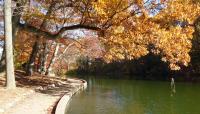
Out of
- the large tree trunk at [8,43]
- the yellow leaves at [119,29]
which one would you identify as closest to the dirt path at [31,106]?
the large tree trunk at [8,43]

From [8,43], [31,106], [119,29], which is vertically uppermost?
[119,29]

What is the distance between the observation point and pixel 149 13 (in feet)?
62.5

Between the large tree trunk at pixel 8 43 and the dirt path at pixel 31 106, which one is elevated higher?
the large tree trunk at pixel 8 43

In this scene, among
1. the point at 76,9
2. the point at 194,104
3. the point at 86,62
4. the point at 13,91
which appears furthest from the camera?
the point at 86,62

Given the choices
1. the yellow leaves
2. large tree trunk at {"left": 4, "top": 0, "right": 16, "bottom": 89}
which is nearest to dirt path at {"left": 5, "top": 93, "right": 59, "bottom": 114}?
large tree trunk at {"left": 4, "top": 0, "right": 16, "bottom": 89}

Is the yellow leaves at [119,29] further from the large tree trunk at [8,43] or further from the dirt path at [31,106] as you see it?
the large tree trunk at [8,43]

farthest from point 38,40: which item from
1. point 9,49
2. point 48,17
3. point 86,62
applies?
point 86,62

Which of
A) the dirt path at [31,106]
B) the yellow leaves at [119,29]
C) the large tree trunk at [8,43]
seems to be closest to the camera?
the dirt path at [31,106]

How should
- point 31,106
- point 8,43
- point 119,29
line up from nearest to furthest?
point 31,106
point 119,29
point 8,43

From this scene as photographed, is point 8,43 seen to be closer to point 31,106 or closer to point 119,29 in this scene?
point 31,106

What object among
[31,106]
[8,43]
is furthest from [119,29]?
[31,106]

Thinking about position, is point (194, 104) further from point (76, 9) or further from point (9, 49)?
point (9, 49)

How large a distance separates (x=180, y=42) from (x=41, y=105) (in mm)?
7271

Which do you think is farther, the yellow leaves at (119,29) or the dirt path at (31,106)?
the yellow leaves at (119,29)
